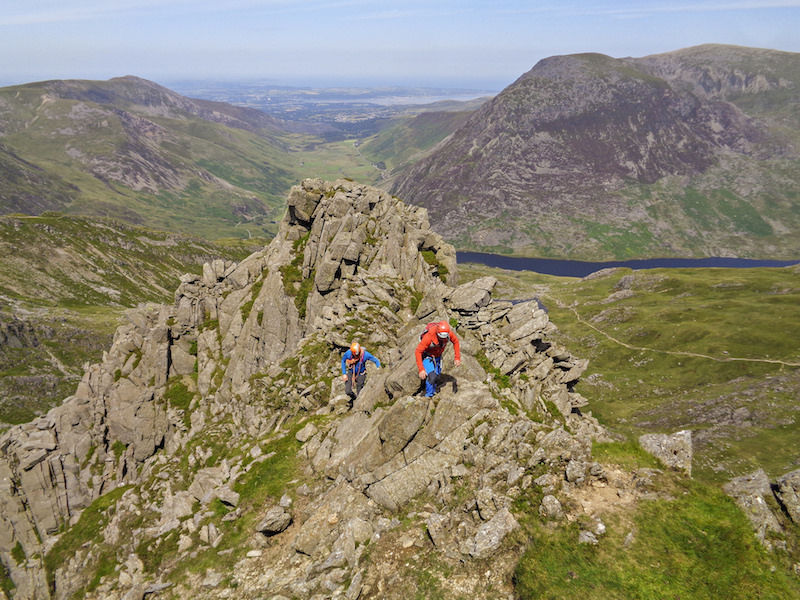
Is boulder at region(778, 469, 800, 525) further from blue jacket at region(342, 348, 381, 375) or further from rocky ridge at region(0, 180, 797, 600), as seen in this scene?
blue jacket at region(342, 348, 381, 375)

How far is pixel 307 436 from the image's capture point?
3306 centimetres

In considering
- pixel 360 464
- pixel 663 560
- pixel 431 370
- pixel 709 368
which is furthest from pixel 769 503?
pixel 709 368

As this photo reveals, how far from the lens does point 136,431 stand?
54438 millimetres

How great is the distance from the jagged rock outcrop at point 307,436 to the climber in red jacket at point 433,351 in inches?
58.2

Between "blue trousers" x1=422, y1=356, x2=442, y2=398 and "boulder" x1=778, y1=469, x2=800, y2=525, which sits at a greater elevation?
"blue trousers" x1=422, y1=356, x2=442, y2=398

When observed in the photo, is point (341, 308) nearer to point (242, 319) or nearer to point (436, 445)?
point (242, 319)

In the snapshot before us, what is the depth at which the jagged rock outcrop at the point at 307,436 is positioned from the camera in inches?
844

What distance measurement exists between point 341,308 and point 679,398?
10582cm

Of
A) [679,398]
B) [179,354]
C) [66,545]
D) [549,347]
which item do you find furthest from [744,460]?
[66,545]

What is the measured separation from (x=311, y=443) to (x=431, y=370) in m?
12.7

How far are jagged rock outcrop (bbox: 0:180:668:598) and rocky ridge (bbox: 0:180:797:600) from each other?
0.50 ft

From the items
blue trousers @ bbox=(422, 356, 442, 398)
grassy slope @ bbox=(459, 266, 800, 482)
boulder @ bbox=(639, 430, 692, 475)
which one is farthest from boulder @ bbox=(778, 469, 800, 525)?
grassy slope @ bbox=(459, 266, 800, 482)

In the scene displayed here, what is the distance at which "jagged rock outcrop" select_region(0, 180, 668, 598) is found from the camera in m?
21.4

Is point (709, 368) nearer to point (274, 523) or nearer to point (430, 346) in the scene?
point (430, 346)
